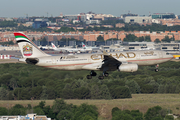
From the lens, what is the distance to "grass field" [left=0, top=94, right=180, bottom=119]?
120375mm

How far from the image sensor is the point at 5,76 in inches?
6334

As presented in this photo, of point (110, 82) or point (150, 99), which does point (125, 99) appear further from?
point (110, 82)

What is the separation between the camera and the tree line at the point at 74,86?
472ft

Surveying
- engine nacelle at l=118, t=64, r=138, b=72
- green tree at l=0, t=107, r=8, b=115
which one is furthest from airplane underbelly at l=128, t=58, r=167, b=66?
green tree at l=0, t=107, r=8, b=115

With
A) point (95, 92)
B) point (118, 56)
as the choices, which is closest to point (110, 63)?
point (118, 56)

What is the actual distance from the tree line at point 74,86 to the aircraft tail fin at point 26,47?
195 feet

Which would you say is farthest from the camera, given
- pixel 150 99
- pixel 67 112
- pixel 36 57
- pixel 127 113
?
pixel 150 99

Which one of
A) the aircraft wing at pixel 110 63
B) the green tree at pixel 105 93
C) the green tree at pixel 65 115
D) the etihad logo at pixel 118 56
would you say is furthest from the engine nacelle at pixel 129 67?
the green tree at pixel 105 93

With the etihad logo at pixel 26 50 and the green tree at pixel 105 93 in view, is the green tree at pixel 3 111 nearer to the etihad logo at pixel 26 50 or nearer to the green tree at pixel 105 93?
the green tree at pixel 105 93

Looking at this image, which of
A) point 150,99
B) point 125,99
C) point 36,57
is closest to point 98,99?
point 125,99

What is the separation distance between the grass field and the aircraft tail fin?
50.2 metres

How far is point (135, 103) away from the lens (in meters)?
125

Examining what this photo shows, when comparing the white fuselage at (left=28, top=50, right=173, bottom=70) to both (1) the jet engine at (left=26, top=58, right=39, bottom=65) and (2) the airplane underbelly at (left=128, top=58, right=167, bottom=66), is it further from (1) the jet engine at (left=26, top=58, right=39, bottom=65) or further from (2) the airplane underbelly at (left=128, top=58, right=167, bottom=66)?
(1) the jet engine at (left=26, top=58, right=39, bottom=65)

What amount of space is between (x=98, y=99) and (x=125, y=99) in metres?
10.9
